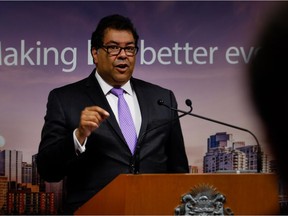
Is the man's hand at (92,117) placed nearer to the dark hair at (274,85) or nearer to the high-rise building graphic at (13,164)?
the dark hair at (274,85)

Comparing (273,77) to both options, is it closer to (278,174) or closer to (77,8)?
(278,174)

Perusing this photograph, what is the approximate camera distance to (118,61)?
319 cm

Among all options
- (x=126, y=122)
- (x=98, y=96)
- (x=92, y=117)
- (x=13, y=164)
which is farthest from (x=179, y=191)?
(x=13, y=164)

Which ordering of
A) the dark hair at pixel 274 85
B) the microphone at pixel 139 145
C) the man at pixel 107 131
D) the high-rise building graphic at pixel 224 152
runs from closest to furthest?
the dark hair at pixel 274 85
the microphone at pixel 139 145
the man at pixel 107 131
the high-rise building graphic at pixel 224 152

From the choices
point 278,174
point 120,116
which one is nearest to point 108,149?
point 120,116

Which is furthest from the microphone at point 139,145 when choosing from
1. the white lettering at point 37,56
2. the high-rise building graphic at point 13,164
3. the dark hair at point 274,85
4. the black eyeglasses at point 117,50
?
the dark hair at point 274,85

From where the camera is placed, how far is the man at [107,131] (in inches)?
110

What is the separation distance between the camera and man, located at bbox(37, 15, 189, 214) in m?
2.80

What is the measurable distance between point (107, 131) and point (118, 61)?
20.1 inches

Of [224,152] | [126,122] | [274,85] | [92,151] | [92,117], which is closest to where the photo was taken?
[274,85]

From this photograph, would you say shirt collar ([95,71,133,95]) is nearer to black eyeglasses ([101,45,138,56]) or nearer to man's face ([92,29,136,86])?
man's face ([92,29,136,86])

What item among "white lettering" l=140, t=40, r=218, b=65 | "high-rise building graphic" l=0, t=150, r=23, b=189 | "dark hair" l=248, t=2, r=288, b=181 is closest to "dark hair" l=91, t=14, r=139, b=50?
"white lettering" l=140, t=40, r=218, b=65

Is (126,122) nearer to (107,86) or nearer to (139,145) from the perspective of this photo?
(139,145)

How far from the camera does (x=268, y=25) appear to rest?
0.52m
